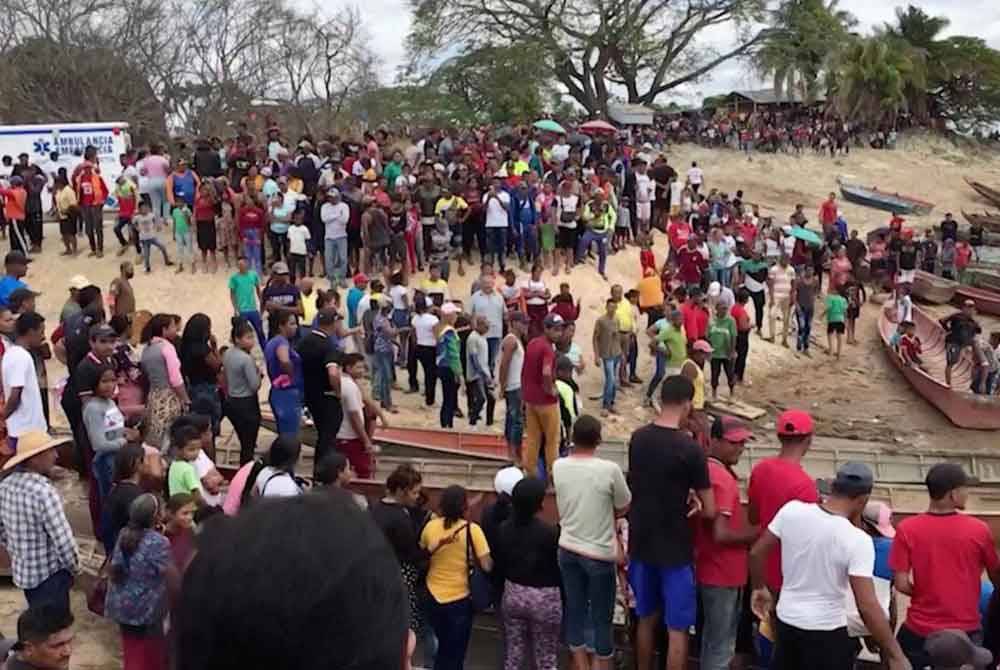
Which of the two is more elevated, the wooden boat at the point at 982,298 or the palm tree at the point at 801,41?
the palm tree at the point at 801,41

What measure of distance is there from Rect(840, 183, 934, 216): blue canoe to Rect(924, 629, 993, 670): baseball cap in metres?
33.5

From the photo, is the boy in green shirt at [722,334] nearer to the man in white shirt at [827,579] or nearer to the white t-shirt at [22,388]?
the white t-shirt at [22,388]

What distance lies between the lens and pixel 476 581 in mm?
5746

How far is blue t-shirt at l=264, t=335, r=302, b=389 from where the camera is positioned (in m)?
8.55

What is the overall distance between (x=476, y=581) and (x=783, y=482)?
1793 millimetres

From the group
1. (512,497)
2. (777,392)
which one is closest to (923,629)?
(512,497)

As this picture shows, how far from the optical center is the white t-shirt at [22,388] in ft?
23.8

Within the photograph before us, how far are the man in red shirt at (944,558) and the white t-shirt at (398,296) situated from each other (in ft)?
29.9

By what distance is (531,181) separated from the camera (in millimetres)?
16844

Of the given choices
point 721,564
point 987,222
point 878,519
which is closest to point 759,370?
point 878,519

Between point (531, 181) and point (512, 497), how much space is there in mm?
11680

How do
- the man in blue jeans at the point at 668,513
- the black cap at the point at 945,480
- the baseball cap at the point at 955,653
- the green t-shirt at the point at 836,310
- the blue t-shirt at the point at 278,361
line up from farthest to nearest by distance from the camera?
the green t-shirt at the point at 836,310 < the blue t-shirt at the point at 278,361 < the man in blue jeans at the point at 668,513 < the black cap at the point at 945,480 < the baseball cap at the point at 955,653

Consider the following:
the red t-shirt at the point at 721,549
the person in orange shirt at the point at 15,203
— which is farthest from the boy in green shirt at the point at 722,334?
the person in orange shirt at the point at 15,203

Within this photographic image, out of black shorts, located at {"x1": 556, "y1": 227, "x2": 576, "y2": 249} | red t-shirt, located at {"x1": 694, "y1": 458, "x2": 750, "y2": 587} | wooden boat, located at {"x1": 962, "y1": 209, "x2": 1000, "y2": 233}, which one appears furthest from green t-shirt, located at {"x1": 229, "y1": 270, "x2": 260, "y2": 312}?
wooden boat, located at {"x1": 962, "y1": 209, "x2": 1000, "y2": 233}
